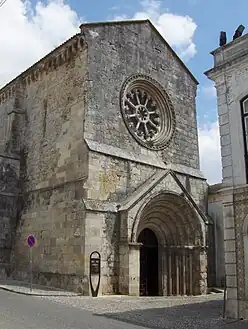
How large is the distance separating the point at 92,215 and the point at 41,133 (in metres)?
5.30

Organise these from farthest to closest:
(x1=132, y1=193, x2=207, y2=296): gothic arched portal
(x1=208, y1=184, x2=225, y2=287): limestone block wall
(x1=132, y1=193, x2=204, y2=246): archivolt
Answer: (x1=208, y1=184, x2=225, y2=287): limestone block wall
(x1=132, y1=193, x2=204, y2=246): archivolt
(x1=132, y1=193, x2=207, y2=296): gothic arched portal

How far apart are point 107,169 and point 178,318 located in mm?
6640

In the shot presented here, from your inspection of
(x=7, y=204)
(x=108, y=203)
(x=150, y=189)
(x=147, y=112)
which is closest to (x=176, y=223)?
(x=150, y=189)

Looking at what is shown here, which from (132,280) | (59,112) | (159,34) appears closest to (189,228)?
(132,280)

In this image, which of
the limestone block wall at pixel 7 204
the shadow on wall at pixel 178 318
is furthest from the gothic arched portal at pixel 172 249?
the limestone block wall at pixel 7 204

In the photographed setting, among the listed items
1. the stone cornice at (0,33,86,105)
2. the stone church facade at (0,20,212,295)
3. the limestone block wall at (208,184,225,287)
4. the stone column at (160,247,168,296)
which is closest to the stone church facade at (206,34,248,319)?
the stone church facade at (0,20,212,295)

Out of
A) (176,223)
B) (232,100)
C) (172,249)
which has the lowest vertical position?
(172,249)

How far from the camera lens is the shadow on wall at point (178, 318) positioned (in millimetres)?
8000

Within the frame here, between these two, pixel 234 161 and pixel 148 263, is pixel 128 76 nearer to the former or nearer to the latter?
pixel 148 263

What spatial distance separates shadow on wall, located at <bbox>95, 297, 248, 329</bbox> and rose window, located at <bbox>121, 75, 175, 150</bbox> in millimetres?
7778

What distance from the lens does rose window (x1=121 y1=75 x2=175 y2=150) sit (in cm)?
1672

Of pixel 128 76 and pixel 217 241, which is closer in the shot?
pixel 128 76

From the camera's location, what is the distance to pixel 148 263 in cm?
1623

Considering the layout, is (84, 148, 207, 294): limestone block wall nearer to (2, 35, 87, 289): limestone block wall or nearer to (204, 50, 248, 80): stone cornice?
(2, 35, 87, 289): limestone block wall
